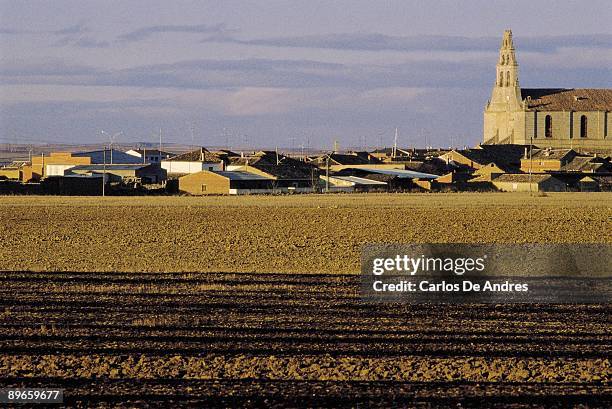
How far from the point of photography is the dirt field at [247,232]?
85.7 feet

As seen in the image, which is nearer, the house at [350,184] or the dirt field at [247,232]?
the dirt field at [247,232]

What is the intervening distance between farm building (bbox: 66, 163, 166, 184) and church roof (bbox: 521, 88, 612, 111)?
52.2 metres

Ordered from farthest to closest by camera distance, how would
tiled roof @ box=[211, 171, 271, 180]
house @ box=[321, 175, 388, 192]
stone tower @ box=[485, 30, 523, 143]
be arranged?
stone tower @ box=[485, 30, 523, 143], house @ box=[321, 175, 388, 192], tiled roof @ box=[211, 171, 271, 180]

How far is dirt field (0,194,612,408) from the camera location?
12.2 metres

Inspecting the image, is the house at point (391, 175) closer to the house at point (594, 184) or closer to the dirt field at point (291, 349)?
the house at point (594, 184)

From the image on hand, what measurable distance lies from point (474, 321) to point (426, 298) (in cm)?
279

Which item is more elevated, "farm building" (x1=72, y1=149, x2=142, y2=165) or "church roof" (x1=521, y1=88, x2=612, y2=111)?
"church roof" (x1=521, y1=88, x2=612, y2=111)

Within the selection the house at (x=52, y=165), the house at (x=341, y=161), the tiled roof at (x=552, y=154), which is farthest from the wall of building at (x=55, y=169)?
the tiled roof at (x=552, y=154)

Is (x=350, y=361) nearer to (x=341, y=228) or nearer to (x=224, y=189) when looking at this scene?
(x=341, y=228)

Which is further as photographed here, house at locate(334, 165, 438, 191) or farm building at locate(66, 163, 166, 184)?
farm building at locate(66, 163, 166, 184)

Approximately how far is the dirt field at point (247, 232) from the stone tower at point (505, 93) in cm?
7967

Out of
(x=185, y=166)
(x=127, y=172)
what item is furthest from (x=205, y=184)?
(x=185, y=166)

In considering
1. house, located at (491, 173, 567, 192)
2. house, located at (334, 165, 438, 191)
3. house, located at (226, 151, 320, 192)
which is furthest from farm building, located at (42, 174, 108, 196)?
house, located at (491, 173, 567, 192)

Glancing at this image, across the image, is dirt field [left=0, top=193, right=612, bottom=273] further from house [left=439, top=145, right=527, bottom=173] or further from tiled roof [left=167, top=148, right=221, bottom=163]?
house [left=439, top=145, right=527, bottom=173]
